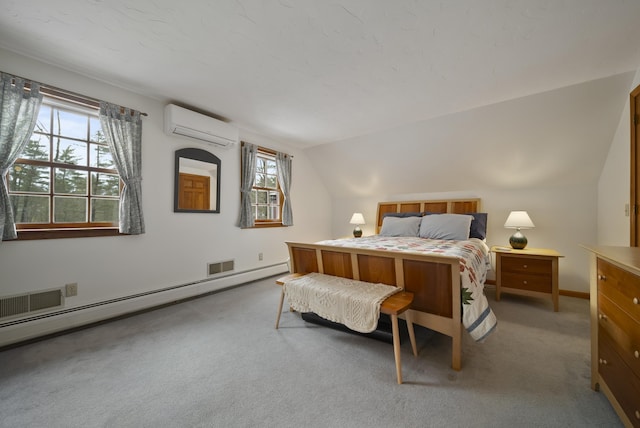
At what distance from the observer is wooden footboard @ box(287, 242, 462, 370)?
172 cm

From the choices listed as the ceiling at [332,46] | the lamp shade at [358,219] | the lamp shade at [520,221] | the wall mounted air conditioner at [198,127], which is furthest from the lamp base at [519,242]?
the wall mounted air conditioner at [198,127]

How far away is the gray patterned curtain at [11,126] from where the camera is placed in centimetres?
196

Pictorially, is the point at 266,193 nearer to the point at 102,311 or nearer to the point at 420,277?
the point at 102,311

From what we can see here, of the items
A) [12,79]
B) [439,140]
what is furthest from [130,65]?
[439,140]

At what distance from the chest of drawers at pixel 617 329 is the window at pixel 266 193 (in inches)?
142

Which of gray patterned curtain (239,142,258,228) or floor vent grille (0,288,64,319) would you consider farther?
gray patterned curtain (239,142,258,228)

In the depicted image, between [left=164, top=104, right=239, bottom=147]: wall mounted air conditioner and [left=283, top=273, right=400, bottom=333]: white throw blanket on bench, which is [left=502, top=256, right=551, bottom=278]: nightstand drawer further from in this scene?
[left=164, top=104, right=239, bottom=147]: wall mounted air conditioner

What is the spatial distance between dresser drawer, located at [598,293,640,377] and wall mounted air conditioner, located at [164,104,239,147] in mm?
3666

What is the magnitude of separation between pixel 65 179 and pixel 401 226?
3807 mm

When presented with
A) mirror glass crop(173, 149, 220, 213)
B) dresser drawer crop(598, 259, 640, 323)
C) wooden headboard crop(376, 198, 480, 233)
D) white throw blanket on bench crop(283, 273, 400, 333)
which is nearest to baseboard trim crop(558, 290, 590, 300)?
wooden headboard crop(376, 198, 480, 233)

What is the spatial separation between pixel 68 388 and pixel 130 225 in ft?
4.80

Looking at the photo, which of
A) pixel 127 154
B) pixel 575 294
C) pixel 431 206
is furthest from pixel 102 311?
pixel 575 294

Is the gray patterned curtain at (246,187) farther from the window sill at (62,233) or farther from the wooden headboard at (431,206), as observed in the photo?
the wooden headboard at (431,206)

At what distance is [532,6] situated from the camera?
154 centimetres
